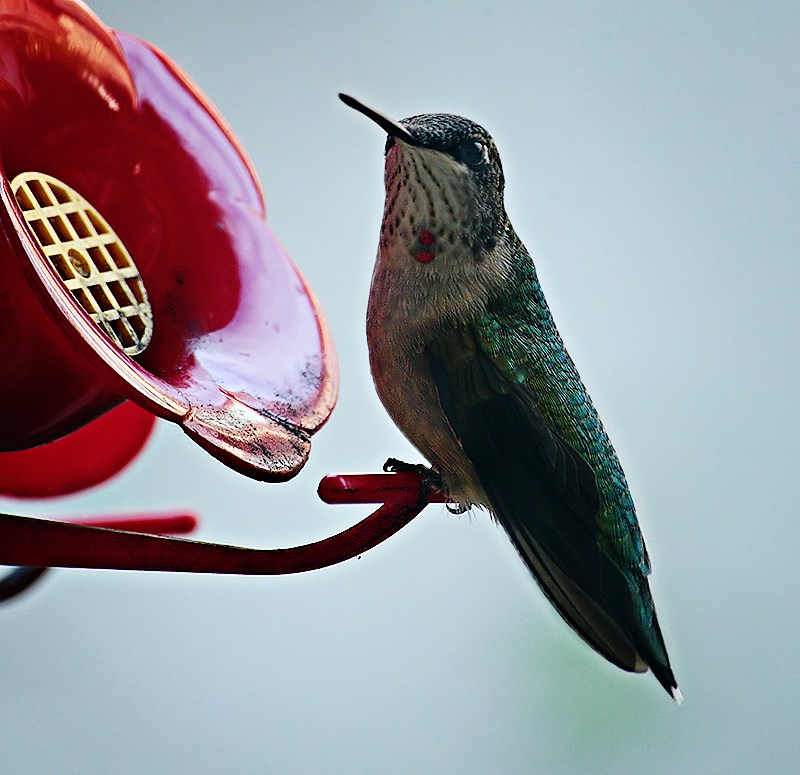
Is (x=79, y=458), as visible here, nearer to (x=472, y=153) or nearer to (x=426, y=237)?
(x=426, y=237)

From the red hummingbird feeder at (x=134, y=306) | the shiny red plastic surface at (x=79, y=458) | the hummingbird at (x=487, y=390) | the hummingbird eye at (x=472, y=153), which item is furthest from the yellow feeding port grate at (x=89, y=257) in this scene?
the hummingbird eye at (x=472, y=153)

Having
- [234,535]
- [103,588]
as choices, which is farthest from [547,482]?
[103,588]

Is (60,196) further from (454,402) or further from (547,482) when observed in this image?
(547,482)

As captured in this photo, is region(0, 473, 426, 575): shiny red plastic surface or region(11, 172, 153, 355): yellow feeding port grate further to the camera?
region(11, 172, 153, 355): yellow feeding port grate

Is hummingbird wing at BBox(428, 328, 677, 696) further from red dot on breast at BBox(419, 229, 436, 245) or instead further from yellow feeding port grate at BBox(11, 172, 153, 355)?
yellow feeding port grate at BBox(11, 172, 153, 355)

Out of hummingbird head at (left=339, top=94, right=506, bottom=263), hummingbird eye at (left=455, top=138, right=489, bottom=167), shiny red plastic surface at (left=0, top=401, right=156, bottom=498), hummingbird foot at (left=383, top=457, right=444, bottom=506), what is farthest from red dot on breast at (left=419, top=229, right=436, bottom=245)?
shiny red plastic surface at (left=0, top=401, right=156, bottom=498)

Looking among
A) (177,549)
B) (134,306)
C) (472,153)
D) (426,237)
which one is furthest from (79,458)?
(472,153)
